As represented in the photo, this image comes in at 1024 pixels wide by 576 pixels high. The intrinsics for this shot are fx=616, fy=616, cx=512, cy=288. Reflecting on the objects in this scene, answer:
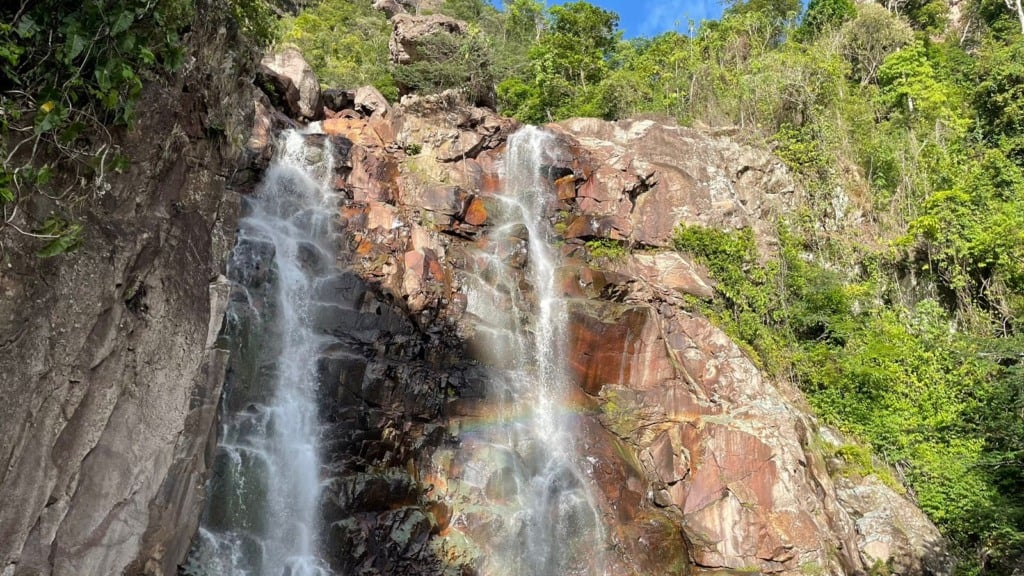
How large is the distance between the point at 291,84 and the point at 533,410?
44.6ft

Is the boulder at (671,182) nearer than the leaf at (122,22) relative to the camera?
No

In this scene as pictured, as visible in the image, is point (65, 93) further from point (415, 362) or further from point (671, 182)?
point (671, 182)

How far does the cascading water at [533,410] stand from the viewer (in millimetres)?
12984

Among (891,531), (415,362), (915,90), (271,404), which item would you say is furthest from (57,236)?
(915,90)

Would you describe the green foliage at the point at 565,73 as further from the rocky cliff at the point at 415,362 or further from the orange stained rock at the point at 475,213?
the orange stained rock at the point at 475,213

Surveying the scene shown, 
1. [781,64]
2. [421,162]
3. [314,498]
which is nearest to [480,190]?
[421,162]

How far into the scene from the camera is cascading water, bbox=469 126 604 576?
12984mm

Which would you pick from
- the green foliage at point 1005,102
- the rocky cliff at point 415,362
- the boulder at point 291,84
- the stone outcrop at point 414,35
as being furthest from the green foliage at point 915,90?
the boulder at point 291,84

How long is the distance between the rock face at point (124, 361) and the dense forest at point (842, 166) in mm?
531

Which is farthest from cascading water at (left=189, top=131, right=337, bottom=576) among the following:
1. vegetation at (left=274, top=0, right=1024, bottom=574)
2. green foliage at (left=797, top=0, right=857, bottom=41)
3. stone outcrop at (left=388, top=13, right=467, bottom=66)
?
green foliage at (left=797, top=0, right=857, bottom=41)

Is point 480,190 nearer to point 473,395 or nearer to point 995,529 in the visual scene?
point 473,395

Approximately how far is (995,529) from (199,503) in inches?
633

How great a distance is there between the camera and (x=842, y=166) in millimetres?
20969

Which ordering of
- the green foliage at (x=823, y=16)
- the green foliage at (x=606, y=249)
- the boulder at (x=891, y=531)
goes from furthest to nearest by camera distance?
the green foliage at (x=823, y=16)
the green foliage at (x=606, y=249)
the boulder at (x=891, y=531)
